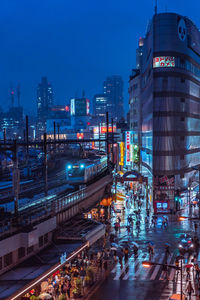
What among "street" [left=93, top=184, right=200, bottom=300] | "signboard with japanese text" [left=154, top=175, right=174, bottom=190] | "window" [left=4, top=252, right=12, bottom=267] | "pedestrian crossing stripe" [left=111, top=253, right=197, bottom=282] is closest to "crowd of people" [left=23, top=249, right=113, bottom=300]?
"street" [left=93, top=184, right=200, bottom=300]

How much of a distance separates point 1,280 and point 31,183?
80.2 ft

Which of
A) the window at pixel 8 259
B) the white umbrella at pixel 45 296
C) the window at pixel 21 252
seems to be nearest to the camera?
the window at pixel 8 259

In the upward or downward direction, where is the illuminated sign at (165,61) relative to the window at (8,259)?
upward

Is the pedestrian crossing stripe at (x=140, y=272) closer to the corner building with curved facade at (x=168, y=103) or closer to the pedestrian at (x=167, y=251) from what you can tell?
the pedestrian at (x=167, y=251)

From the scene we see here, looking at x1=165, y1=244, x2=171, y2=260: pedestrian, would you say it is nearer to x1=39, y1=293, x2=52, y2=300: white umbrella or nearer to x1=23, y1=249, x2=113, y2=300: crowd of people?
x1=23, y1=249, x2=113, y2=300: crowd of people

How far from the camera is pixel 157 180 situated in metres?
49.8

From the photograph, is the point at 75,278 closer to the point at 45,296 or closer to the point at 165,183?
the point at 45,296

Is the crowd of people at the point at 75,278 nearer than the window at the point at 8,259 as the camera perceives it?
No

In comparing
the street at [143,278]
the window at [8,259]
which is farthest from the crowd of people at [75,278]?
the window at [8,259]

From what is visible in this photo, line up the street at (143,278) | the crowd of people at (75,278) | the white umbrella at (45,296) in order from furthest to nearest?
the street at (143,278)
the crowd of people at (75,278)
the white umbrella at (45,296)

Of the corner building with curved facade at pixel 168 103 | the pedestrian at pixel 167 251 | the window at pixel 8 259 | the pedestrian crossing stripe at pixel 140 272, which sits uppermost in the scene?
the corner building with curved facade at pixel 168 103

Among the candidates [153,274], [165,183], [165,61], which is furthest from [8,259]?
[165,61]

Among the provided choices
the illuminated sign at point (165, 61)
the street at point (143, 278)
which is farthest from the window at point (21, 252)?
the illuminated sign at point (165, 61)

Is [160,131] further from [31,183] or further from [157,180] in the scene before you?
[31,183]
